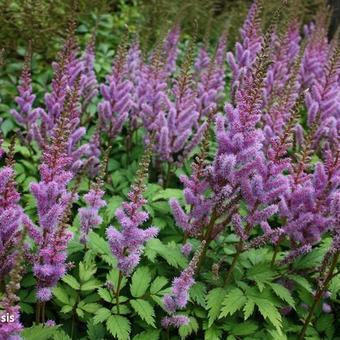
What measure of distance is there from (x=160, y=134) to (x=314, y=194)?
1767mm

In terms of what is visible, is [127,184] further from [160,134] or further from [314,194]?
[314,194]

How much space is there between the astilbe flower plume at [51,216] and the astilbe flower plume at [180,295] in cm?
78

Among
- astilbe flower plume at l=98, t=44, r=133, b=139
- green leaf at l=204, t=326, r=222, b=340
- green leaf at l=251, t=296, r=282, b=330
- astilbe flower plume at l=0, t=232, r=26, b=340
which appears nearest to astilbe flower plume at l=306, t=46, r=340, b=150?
astilbe flower plume at l=98, t=44, r=133, b=139

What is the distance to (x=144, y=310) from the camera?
11.8 ft

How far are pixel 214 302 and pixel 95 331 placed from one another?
0.96m

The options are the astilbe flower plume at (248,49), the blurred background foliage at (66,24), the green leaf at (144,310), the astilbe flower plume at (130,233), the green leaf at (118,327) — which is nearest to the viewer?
the astilbe flower plume at (130,233)

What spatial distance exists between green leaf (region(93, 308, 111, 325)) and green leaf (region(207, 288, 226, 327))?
2.57 ft

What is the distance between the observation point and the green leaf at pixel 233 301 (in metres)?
3.67

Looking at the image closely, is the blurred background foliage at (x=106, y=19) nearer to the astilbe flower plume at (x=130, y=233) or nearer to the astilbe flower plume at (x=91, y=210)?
the astilbe flower plume at (x=91, y=210)

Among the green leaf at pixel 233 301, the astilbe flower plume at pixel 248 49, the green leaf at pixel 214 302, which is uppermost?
the astilbe flower plume at pixel 248 49

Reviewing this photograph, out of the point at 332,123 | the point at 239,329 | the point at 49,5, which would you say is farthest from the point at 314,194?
the point at 49,5

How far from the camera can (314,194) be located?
3926mm

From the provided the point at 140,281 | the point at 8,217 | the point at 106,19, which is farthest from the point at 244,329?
the point at 106,19

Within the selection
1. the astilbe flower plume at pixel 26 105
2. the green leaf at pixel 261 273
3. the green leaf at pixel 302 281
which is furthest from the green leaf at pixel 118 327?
the astilbe flower plume at pixel 26 105
